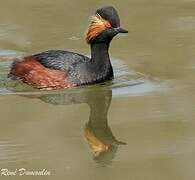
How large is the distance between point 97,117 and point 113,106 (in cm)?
37

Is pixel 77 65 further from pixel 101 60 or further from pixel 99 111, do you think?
pixel 99 111

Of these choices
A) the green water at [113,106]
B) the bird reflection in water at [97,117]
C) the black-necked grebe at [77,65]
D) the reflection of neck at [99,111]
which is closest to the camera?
the green water at [113,106]

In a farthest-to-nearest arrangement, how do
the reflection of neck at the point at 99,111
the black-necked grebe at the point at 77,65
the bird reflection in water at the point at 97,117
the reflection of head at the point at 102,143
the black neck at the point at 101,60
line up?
the black neck at the point at 101,60 < the black-necked grebe at the point at 77,65 < the reflection of neck at the point at 99,111 < the bird reflection in water at the point at 97,117 < the reflection of head at the point at 102,143

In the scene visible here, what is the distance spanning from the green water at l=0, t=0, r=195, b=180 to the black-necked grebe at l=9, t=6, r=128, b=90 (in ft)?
0.59

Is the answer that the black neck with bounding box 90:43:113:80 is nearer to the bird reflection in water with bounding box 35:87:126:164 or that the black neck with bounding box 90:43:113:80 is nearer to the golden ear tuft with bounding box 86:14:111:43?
the golden ear tuft with bounding box 86:14:111:43

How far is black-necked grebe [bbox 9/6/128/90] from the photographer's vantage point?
10.6 metres

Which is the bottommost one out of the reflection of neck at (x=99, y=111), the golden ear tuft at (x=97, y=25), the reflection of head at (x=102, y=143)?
the reflection of neck at (x=99, y=111)

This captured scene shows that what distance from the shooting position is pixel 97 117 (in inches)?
371

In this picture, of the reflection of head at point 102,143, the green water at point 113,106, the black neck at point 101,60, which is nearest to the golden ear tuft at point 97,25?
the black neck at point 101,60

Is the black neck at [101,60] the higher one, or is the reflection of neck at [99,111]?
the black neck at [101,60]

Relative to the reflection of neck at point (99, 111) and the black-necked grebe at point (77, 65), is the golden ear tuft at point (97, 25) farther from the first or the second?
the reflection of neck at point (99, 111)

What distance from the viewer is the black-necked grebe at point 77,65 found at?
1057 centimetres

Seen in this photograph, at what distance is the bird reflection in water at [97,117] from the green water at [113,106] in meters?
0.01

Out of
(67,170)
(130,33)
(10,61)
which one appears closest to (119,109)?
(67,170)
